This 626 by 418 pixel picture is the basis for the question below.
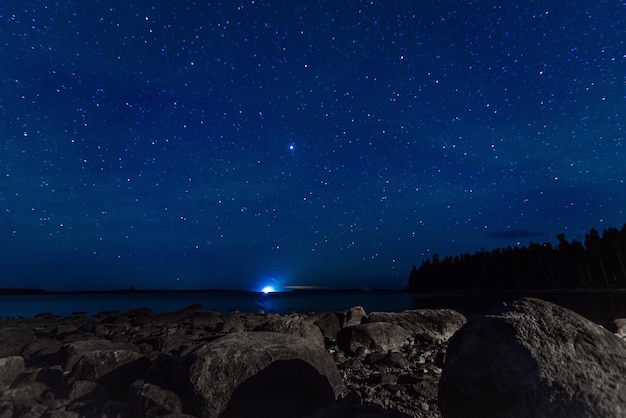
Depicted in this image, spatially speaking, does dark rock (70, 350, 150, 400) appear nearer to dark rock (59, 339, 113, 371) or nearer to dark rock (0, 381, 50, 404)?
dark rock (0, 381, 50, 404)

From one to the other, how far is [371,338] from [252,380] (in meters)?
7.23

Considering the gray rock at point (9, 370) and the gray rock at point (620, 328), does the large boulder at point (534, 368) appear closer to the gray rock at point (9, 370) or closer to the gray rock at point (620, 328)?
the gray rock at point (9, 370)

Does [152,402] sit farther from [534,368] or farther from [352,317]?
[352,317]

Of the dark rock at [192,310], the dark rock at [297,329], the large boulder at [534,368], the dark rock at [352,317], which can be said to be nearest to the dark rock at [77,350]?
the dark rock at [297,329]

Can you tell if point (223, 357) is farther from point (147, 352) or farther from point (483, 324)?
point (147, 352)

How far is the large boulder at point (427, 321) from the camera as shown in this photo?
15289mm

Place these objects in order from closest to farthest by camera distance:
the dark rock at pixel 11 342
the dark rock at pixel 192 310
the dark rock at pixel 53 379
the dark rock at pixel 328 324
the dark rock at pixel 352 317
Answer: the dark rock at pixel 53 379, the dark rock at pixel 11 342, the dark rock at pixel 328 324, the dark rock at pixel 352 317, the dark rock at pixel 192 310

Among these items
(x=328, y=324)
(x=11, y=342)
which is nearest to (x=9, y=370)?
(x=11, y=342)

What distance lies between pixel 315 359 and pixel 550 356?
3.95 metres

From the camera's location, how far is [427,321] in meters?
16.1

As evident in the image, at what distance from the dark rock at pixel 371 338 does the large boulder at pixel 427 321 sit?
245 centimetres

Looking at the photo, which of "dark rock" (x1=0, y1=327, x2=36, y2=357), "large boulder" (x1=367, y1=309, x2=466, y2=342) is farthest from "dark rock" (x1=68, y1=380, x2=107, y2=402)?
"large boulder" (x1=367, y1=309, x2=466, y2=342)

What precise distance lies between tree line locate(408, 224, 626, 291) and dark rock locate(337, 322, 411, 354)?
100834mm

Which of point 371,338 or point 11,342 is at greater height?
point 11,342
